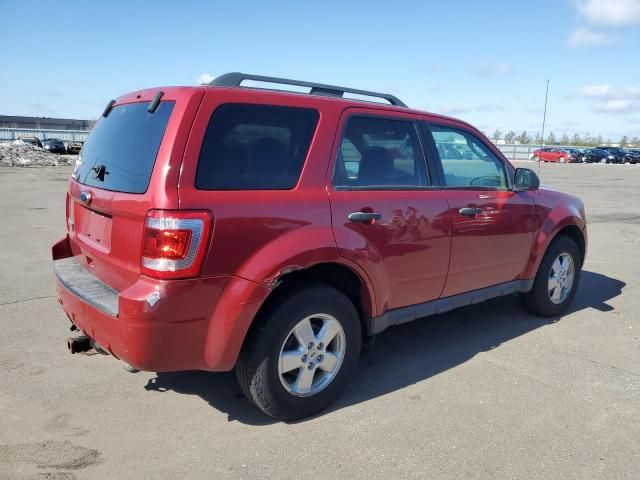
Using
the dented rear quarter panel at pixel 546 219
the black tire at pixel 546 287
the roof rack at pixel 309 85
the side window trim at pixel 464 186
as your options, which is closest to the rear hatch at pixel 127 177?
the roof rack at pixel 309 85

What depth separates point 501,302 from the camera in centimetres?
583

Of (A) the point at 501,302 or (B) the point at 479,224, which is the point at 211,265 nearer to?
(B) the point at 479,224

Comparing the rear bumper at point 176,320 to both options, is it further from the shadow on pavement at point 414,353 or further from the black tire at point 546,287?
the black tire at point 546,287

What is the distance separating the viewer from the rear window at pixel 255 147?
9.59 ft

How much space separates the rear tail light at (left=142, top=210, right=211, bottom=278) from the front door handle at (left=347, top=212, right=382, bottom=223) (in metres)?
0.96

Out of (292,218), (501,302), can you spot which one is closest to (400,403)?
(292,218)

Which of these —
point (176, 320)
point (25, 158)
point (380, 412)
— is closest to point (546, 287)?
point (380, 412)

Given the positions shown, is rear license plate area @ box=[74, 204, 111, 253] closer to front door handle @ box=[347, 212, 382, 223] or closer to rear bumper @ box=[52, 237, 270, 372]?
rear bumper @ box=[52, 237, 270, 372]

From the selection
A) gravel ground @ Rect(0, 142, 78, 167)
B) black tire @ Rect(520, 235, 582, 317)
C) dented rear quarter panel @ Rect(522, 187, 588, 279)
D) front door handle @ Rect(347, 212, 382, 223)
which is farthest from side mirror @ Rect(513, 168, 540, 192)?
gravel ground @ Rect(0, 142, 78, 167)

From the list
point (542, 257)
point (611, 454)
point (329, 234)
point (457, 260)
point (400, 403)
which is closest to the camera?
point (611, 454)

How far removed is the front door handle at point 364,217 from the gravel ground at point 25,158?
30977mm

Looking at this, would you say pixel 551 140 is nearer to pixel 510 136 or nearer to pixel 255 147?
pixel 510 136

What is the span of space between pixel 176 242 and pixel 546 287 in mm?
3700

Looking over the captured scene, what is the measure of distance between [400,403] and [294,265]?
1.22 meters
